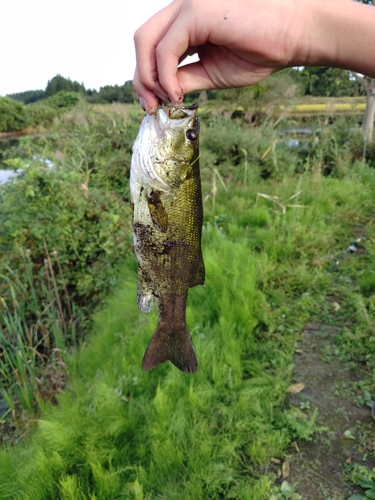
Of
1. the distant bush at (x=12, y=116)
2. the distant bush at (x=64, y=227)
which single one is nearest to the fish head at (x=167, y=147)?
the distant bush at (x=64, y=227)

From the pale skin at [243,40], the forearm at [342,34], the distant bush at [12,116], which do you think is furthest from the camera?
the distant bush at [12,116]

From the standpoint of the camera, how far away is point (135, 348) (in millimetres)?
2936

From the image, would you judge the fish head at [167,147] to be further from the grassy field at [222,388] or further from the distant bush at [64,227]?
the distant bush at [64,227]

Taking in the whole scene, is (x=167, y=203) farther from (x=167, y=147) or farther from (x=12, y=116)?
(x=12, y=116)

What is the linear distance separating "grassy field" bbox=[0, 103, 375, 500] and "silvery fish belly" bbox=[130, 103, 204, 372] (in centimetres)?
84

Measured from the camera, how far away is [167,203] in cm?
161

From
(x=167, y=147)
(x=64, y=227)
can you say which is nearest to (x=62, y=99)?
(x=64, y=227)

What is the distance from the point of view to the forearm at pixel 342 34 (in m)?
1.48

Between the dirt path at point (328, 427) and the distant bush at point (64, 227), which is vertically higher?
the distant bush at point (64, 227)

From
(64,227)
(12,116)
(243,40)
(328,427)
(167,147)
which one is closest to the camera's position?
(243,40)

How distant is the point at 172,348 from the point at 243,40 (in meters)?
1.37

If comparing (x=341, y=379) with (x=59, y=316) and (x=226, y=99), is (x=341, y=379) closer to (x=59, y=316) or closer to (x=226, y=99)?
(x=59, y=316)

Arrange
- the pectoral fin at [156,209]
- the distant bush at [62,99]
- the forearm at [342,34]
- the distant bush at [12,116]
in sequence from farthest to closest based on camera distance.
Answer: the distant bush at [62,99], the distant bush at [12,116], the pectoral fin at [156,209], the forearm at [342,34]

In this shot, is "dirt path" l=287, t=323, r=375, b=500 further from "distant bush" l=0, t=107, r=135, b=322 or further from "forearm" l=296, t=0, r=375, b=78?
"distant bush" l=0, t=107, r=135, b=322
